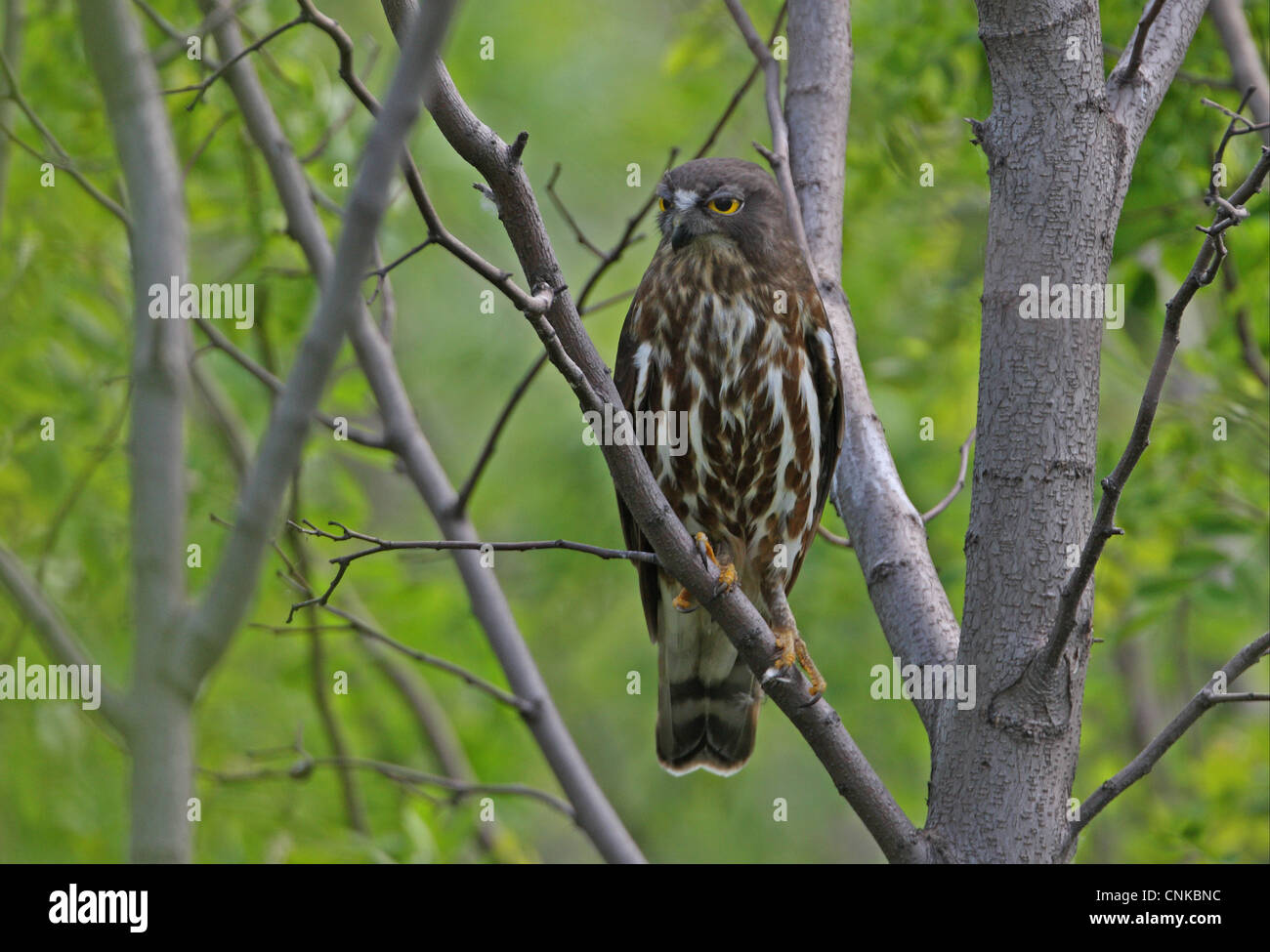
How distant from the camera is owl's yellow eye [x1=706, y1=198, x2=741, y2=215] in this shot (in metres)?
4.35

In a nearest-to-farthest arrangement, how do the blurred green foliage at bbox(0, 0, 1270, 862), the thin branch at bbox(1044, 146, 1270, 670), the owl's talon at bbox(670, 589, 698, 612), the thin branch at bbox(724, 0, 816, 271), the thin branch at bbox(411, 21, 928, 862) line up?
the thin branch at bbox(1044, 146, 1270, 670) < the thin branch at bbox(411, 21, 928, 862) < the owl's talon at bbox(670, 589, 698, 612) < the thin branch at bbox(724, 0, 816, 271) < the blurred green foliage at bbox(0, 0, 1270, 862)

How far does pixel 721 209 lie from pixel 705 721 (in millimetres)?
1804

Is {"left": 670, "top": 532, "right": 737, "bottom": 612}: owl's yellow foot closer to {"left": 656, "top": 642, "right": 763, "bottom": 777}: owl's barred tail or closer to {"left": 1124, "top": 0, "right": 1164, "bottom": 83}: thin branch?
{"left": 656, "top": 642, "right": 763, "bottom": 777}: owl's barred tail

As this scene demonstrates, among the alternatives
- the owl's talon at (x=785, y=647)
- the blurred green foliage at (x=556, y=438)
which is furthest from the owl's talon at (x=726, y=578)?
the blurred green foliage at (x=556, y=438)

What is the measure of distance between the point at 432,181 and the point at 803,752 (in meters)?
4.89

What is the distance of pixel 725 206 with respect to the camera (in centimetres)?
436

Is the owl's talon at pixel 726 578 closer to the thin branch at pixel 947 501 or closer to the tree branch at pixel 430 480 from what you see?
the thin branch at pixel 947 501

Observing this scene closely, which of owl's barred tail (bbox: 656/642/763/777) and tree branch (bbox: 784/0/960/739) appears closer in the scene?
tree branch (bbox: 784/0/960/739)

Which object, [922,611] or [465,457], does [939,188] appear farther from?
[465,457]

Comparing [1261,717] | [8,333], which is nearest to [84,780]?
[8,333]

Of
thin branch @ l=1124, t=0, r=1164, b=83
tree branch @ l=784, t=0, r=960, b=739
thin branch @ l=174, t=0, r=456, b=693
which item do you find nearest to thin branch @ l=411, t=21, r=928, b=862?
tree branch @ l=784, t=0, r=960, b=739

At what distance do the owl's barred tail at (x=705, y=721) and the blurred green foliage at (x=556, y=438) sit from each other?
3.27 ft

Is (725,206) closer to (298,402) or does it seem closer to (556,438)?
(298,402)

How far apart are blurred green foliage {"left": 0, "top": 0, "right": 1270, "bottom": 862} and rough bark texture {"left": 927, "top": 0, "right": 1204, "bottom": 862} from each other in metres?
1.26
